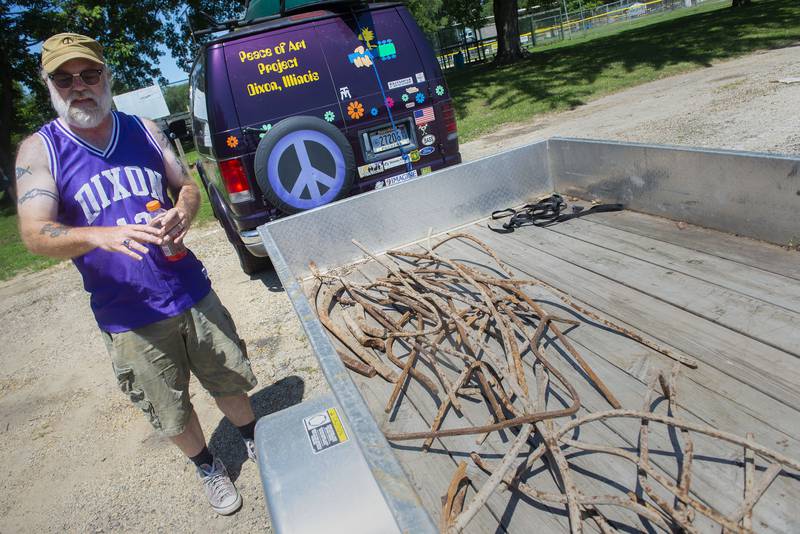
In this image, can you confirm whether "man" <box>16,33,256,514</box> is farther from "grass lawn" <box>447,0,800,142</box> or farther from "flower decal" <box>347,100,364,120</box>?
"grass lawn" <box>447,0,800,142</box>

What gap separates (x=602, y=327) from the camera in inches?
73.0

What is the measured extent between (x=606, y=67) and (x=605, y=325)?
13775 millimetres

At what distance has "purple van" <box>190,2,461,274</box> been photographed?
374 centimetres

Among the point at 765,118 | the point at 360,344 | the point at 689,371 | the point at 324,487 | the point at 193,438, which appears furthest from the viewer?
the point at 765,118

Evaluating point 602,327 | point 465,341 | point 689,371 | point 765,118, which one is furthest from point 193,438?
point 765,118

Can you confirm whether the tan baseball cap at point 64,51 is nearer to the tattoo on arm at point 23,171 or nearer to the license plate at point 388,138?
the tattoo on arm at point 23,171

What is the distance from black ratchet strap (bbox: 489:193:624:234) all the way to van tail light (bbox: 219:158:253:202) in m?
2.03

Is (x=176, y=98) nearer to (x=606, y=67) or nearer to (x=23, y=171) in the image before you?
(x=606, y=67)

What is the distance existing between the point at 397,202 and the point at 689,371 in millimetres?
1816

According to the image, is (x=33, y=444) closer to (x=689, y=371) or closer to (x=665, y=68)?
(x=689, y=371)

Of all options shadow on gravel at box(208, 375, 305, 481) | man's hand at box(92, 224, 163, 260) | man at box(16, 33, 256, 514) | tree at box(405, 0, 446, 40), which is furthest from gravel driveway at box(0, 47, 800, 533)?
tree at box(405, 0, 446, 40)

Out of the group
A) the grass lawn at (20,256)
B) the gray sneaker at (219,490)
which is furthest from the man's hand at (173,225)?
the grass lawn at (20,256)

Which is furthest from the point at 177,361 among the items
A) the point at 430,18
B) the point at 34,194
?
the point at 430,18

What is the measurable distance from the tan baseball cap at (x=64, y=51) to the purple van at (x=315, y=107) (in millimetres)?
1567
